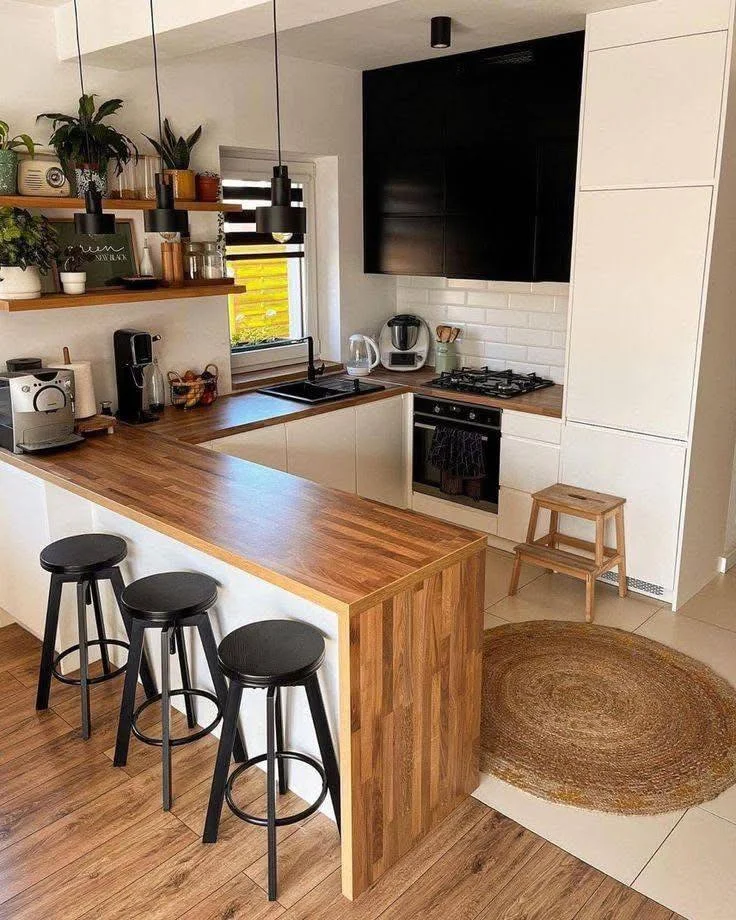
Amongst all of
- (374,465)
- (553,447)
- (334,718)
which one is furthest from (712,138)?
(334,718)

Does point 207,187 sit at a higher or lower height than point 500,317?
higher

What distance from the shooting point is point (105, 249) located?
12.6 feet

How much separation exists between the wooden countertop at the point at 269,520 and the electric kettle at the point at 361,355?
1716 mm

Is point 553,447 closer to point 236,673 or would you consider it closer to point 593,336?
point 593,336

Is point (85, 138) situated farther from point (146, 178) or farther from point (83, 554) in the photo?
point (83, 554)

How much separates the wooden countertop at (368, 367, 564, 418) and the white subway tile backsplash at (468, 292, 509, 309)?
0.50 metres

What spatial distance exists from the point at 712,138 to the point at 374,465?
2381 millimetres

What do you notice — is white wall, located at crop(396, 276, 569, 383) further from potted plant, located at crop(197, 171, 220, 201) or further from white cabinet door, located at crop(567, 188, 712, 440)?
potted plant, located at crop(197, 171, 220, 201)

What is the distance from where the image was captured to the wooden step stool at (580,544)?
375 cm

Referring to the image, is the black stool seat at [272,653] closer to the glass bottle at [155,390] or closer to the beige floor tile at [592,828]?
the beige floor tile at [592,828]

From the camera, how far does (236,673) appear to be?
215 cm

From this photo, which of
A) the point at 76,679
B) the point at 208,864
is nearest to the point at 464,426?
the point at 76,679

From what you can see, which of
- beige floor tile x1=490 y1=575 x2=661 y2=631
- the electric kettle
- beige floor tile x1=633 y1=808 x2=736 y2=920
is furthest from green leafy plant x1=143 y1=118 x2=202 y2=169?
beige floor tile x1=633 y1=808 x2=736 y2=920

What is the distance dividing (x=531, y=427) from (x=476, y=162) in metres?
1.49
